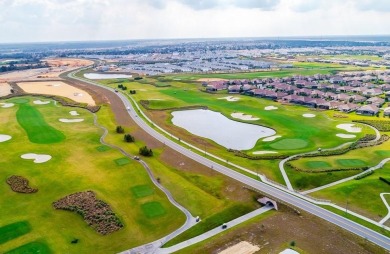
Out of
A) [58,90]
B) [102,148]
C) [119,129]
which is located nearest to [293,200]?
[102,148]

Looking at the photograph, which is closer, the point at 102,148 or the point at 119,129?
the point at 102,148

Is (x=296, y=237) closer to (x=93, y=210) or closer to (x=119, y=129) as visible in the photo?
(x=93, y=210)

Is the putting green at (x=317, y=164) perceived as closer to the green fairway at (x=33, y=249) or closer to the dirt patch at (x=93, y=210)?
the dirt patch at (x=93, y=210)

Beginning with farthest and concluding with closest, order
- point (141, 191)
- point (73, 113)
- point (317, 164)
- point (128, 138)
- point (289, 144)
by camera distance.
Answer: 1. point (73, 113)
2. point (289, 144)
3. point (128, 138)
4. point (317, 164)
5. point (141, 191)

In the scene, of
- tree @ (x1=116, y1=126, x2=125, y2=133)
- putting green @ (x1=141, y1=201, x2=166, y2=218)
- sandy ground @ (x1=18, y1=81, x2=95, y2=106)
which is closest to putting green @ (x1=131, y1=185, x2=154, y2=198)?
putting green @ (x1=141, y1=201, x2=166, y2=218)

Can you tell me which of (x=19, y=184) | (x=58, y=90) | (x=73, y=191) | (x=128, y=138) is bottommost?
(x=73, y=191)

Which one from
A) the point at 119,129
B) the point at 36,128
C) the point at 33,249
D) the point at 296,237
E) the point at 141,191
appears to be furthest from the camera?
the point at 36,128

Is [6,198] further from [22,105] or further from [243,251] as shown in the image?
[22,105]

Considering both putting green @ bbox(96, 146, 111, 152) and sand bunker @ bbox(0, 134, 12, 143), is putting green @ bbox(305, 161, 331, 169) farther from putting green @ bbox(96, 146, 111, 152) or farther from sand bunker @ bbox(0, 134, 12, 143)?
sand bunker @ bbox(0, 134, 12, 143)
